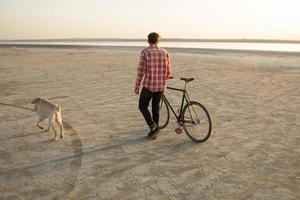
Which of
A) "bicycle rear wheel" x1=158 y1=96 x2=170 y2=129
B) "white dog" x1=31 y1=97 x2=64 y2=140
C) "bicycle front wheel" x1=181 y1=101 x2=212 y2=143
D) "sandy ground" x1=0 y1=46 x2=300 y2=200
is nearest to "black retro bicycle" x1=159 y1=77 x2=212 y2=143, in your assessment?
"bicycle front wheel" x1=181 y1=101 x2=212 y2=143

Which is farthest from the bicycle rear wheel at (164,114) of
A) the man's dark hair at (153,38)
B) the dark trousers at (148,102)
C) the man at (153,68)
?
the man's dark hair at (153,38)

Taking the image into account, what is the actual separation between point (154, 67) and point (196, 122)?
1545mm

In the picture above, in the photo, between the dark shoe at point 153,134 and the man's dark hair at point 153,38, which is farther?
the dark shoe at point 153,134

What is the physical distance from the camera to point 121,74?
66.5ft

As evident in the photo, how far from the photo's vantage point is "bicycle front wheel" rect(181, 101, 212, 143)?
776cm

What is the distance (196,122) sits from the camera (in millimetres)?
7918

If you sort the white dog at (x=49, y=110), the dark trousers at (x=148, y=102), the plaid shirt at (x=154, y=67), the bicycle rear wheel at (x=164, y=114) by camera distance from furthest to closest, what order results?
the bicycle rear wheel at (x=164, y=114), the white dog at (x=49, y=110), the dark trousers at (x=148, y=102), the plaid shirt at (x=154, y=67)

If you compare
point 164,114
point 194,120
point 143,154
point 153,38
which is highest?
point 153,38

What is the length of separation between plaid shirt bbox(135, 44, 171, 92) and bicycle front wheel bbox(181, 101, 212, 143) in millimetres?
851

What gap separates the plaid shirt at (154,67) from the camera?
7.41 m

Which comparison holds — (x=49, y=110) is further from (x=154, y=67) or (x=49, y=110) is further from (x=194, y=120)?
(x=194, y=120)

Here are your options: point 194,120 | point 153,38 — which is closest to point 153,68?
point 153,38

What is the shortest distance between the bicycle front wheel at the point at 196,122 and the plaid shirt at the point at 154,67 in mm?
851

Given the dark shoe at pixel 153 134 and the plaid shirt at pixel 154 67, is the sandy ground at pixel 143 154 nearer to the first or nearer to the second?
the dark shoe at pixel 153 134
